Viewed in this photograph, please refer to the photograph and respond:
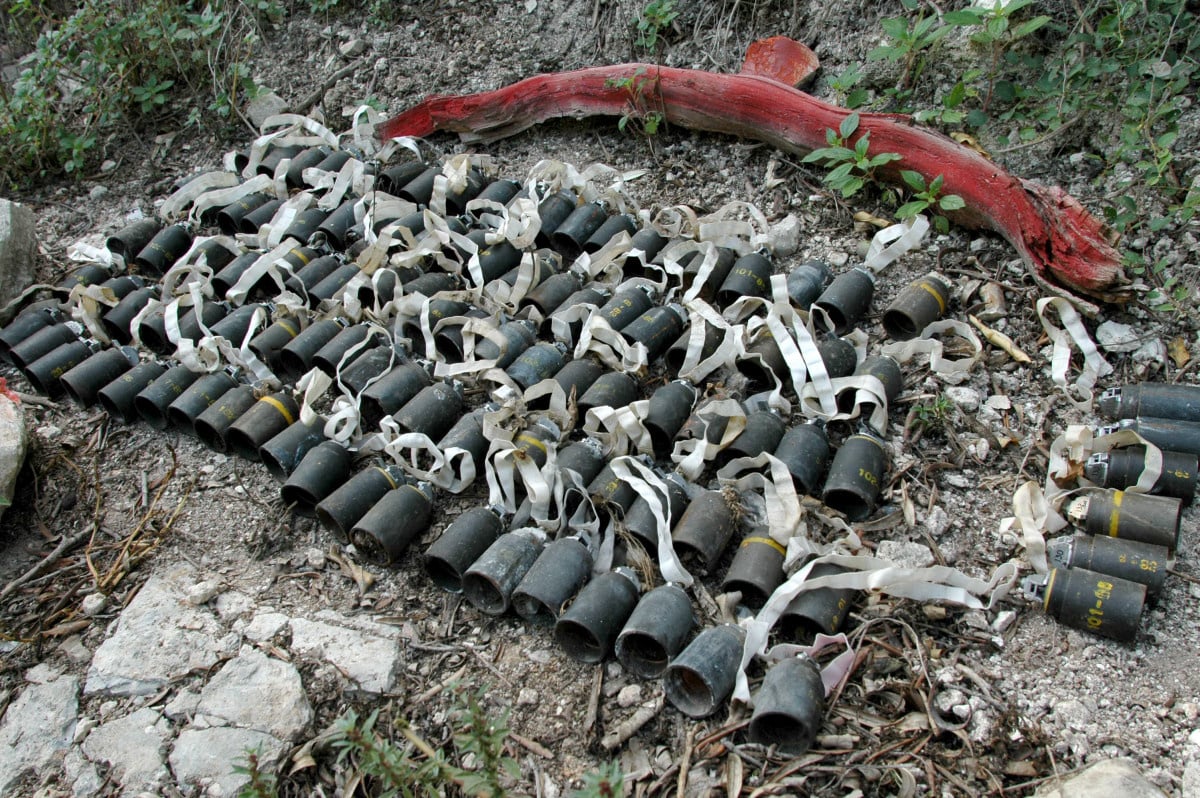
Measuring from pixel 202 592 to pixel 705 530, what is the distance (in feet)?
5.05

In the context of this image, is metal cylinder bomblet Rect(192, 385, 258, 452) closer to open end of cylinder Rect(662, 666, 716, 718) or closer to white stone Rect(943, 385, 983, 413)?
open end of cylinder Rect(662, 666, 716, 718)

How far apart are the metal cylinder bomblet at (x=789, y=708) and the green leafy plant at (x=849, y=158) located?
2.14 m

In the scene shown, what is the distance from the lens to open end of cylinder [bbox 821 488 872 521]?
2799 millimetres

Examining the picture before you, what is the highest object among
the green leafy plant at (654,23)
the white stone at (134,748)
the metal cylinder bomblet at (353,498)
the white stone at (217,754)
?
the green leafy plant at (654,23)

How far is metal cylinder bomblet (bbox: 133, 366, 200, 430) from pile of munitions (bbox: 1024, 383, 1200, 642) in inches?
119

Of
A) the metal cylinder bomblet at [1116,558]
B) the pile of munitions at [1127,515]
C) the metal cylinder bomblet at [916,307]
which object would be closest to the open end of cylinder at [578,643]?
the pile of munitions at [1127,515]

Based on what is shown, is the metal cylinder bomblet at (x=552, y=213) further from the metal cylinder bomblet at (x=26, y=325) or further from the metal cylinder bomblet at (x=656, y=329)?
the metal cylinder bomblet at (x=26, y=325)

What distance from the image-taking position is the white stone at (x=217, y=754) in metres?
2.30

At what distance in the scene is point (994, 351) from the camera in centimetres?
329

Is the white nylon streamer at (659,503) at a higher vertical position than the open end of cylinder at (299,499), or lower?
higher

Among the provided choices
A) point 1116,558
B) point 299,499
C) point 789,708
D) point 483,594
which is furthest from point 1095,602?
point 299,499

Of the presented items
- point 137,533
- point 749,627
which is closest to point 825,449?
point 749,627

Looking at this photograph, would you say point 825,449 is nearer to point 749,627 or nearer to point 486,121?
point 749,627

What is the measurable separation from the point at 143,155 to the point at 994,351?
4.53 m
